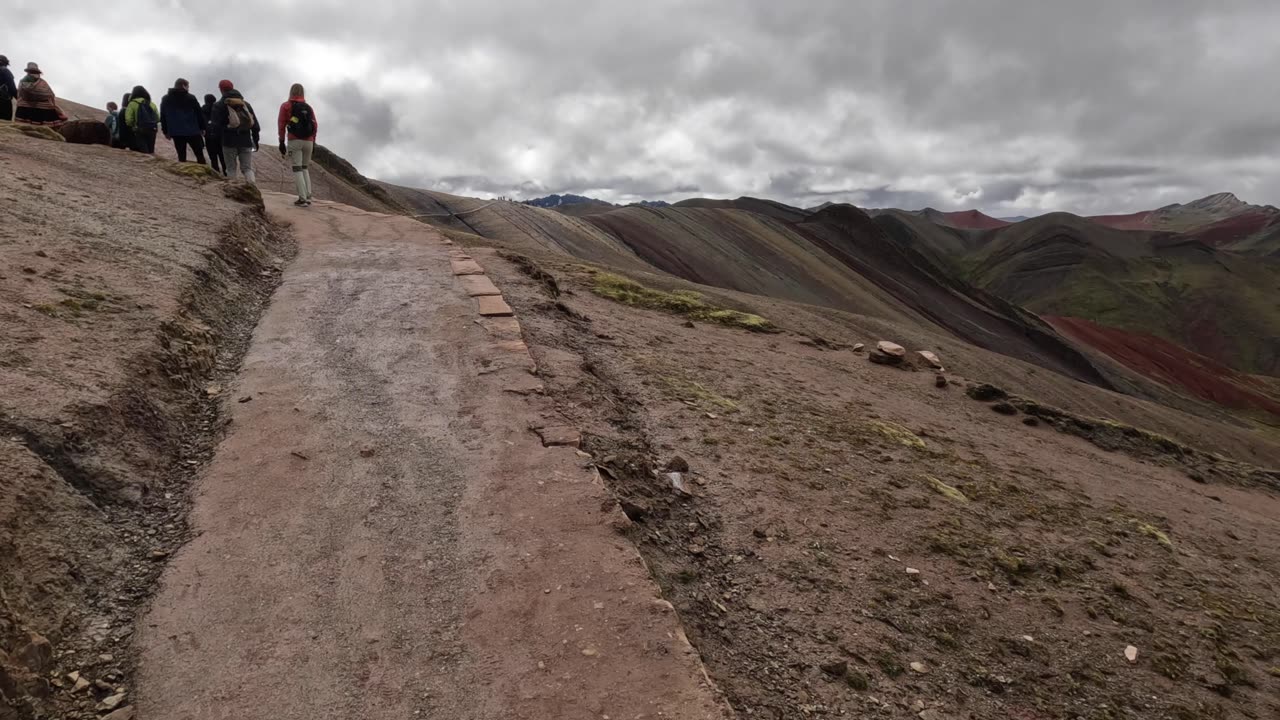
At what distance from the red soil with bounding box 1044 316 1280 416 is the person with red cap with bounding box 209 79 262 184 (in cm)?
6146

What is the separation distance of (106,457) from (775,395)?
626 centimetres

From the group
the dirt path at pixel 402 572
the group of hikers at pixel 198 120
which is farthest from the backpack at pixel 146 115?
the dirt path at pixel 402 572

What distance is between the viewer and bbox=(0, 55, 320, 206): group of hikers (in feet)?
39.5

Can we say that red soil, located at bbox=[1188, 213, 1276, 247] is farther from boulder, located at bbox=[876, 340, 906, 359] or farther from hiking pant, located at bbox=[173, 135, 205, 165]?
hiking pant, located at bbox=[173, 135, 205, 165]

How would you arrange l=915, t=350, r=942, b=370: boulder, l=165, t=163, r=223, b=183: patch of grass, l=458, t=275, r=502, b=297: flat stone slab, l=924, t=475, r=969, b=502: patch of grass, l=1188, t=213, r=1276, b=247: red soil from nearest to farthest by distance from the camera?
l=924, t=475, r=969, b=502: patch of grass < l=458, t=275, r=502, b=297: flat stone slab < l=165, t=163, r=223, b=183: patch of grass < l=915, t=350, r=942, b=370: boulder < l=1188, t=213, r=1276, b=247: red soil

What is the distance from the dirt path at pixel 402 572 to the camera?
3.03 metres

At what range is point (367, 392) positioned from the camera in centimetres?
572

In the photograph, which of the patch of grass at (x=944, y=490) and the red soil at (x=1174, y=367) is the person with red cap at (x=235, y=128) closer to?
the patch of grass at (x=944, y=490)

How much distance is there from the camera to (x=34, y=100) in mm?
13797

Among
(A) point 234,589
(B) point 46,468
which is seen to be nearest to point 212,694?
(A) point 234,589

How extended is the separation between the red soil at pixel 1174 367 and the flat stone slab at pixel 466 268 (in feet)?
197

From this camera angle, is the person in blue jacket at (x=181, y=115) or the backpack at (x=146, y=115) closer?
the person in blue jacket at (x=181, y=115)

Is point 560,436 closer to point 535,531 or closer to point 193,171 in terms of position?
point 535,531

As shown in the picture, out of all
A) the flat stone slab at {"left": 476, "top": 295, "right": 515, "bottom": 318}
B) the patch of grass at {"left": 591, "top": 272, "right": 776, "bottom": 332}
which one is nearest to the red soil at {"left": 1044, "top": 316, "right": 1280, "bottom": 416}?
the patch of grass at {"left": 591, "top": 272, "right": 776, "bottom": 332}
